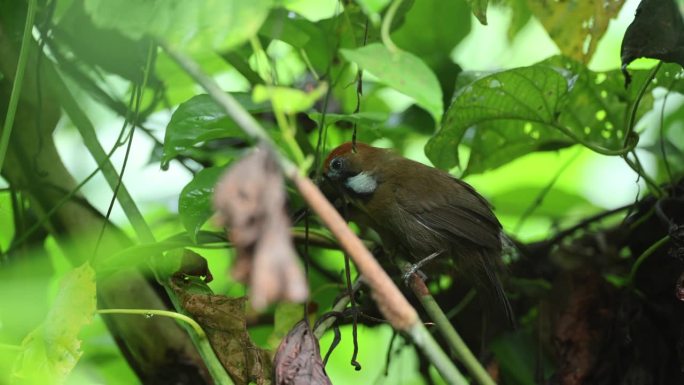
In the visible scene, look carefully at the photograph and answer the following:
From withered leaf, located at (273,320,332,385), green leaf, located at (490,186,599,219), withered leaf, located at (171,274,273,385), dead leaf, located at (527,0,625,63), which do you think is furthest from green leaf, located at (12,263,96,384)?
green leaf, located at (490,186,599,219)

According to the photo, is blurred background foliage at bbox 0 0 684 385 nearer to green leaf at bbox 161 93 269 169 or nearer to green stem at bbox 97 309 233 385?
green leaf at bbox 161 93 269 169

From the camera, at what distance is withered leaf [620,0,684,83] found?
1322mm

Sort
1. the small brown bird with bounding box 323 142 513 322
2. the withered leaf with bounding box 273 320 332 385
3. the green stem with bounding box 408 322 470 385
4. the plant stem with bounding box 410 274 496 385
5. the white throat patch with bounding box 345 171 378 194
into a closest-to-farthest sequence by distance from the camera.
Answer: the green stem with bounding box 408 322 470 385 → the plant stem with bounding box 410 274 496 385 → the withered leaf with bounding box 273 320 332 385 → the small brown bird with bounding box 323 142 513 322 → the white throat patch with bounding box 345 171 378 194

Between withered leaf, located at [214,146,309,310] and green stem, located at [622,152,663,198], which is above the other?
withered leaf, located at [214,146,309,310]

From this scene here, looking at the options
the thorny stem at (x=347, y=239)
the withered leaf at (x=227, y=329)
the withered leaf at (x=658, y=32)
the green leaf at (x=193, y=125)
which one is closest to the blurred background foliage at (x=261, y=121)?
the green leaf at (x=193, y=125)

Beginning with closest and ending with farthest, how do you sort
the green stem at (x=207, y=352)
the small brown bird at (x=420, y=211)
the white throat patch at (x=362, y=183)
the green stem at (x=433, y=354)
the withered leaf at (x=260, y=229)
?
the withered leaf at (x=260, y=229), the green stem at (x=433, y=354), the green stem at (x=207, y=352), the small brown bird at (x=420, y=211), the white throat patch at (x=362, y=183)

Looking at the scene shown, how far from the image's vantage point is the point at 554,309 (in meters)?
1.79

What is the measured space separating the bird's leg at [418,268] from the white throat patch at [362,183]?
25cm

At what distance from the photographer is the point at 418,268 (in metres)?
1.76

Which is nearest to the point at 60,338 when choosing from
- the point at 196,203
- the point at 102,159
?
the point at 196,203

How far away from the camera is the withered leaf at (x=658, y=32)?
132 cm

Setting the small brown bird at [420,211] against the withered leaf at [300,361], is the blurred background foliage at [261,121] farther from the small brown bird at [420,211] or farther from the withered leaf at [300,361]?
the withered leaf at [300,361]

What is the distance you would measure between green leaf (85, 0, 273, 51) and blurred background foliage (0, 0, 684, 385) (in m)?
0.25

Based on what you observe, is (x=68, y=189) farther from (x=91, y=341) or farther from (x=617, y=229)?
(x=617, y=229)
